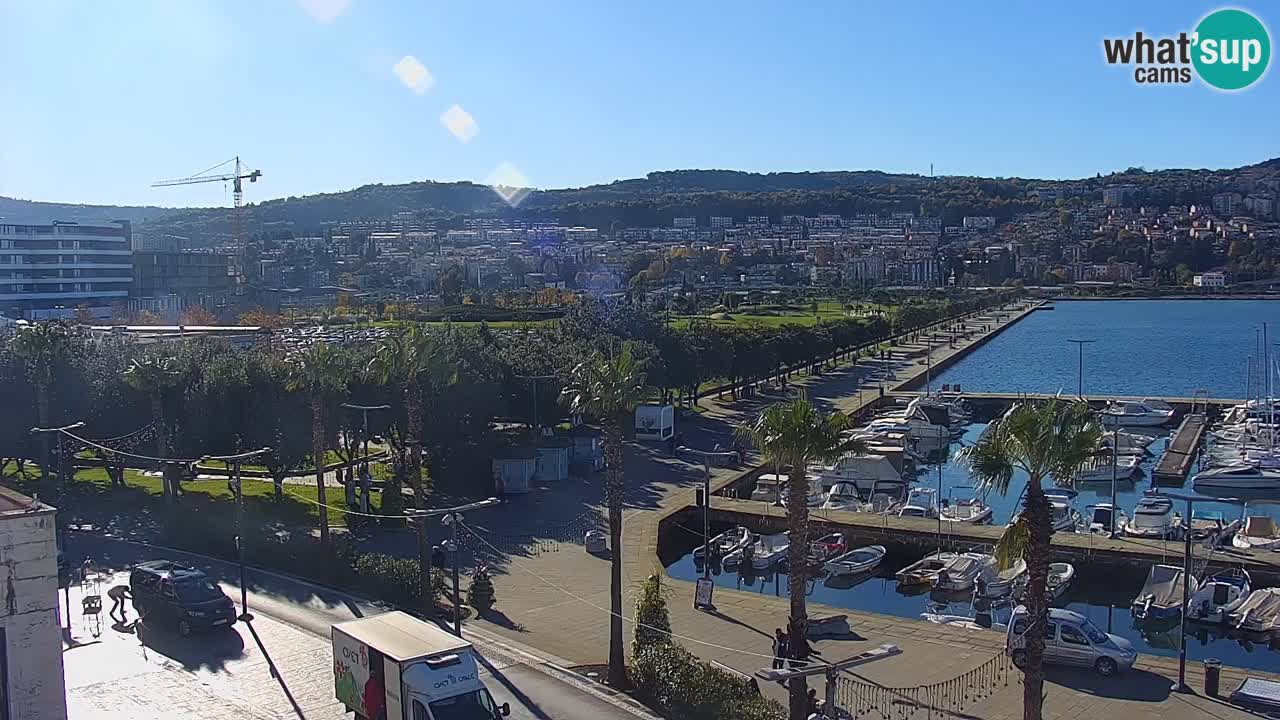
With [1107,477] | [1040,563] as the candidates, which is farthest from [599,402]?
[1107,477]

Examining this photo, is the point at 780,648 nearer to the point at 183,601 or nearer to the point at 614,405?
the point at 614,405

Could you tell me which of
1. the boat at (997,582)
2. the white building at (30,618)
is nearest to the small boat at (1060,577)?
the boat at (997,582)

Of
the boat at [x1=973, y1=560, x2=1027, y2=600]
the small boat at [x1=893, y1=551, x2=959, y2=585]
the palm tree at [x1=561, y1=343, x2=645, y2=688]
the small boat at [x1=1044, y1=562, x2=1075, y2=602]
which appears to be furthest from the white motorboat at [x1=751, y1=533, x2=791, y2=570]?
the palm tree at [x1=561, y1=343, x2=645, y2=688]

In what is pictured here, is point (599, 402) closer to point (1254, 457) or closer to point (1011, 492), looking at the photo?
point (1011, 492)

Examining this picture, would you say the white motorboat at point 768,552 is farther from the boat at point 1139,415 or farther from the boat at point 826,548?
the boat at point 1139,415

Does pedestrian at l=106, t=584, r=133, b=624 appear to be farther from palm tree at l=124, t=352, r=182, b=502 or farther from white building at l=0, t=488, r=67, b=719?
palm tree at l=124, t=352, r=182, b=502
